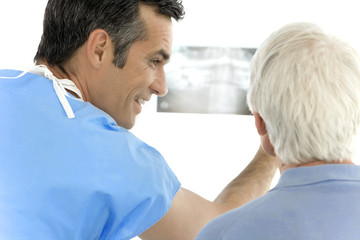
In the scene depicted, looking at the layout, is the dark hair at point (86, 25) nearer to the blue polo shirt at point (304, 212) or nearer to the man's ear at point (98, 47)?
the man's ear at point (98, 47)

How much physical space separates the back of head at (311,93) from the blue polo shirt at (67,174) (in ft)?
1.23

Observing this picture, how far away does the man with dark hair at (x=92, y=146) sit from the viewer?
98 cm

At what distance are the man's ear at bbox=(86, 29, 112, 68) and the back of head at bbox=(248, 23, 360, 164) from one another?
0.52 m

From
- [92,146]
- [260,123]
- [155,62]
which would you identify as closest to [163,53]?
[155,62]

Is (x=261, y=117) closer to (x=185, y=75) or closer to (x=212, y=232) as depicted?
(x=212, y=232)

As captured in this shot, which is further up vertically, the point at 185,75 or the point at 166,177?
the point at 166,177

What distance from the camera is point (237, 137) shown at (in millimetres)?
2461

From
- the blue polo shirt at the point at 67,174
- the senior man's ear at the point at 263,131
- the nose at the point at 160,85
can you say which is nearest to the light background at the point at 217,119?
the nose at the point at 160,85

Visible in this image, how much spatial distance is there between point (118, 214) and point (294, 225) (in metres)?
0.43

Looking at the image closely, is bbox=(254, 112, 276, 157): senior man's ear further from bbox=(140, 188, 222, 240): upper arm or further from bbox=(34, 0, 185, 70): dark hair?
bbox=(34, 0, 185, 70): dark hair

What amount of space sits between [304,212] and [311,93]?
162mm

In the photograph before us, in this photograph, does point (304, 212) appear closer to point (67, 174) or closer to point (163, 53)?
point (67, 174)

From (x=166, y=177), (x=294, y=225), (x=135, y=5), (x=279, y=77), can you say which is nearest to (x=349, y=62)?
(x=279, y=77)

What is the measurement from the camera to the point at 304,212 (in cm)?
69
